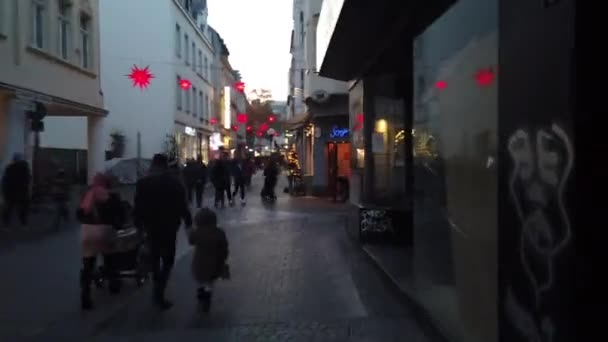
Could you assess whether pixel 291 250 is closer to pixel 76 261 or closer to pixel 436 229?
pixel 76 261

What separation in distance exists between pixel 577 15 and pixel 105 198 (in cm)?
577

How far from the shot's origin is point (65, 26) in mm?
22562

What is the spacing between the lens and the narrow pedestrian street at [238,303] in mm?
6766

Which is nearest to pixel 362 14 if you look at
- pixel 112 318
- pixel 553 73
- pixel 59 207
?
pixel 112 318

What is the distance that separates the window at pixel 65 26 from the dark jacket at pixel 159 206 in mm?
15949

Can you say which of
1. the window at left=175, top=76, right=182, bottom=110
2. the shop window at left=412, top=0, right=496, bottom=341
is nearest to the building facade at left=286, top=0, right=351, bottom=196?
the window at left=175, top=76, right=182, bottom=110

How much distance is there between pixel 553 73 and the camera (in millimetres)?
3611

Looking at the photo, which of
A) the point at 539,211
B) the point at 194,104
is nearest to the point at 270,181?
the point at 539,211

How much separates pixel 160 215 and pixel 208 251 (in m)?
0.63

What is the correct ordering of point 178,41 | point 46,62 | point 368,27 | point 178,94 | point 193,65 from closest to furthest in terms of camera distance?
point 368,27
point 46,62
point 178,94
point 178,41
point 193,65

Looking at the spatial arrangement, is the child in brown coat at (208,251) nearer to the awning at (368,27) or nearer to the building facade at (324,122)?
the awning at (368,27)

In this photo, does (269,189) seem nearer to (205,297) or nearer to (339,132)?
(339,132)

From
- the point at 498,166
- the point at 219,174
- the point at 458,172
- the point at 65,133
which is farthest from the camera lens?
the point at 65,133

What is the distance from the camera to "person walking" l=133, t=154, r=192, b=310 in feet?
24.9
